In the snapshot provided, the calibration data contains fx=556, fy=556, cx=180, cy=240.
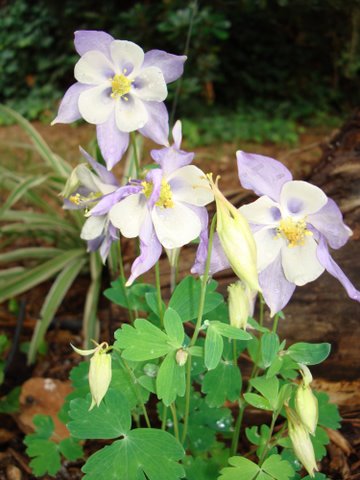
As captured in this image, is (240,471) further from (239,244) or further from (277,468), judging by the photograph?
(239,244)

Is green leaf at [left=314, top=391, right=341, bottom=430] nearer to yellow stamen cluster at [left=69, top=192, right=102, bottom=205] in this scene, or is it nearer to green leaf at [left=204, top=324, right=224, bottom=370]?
green leaf at [left=204, top=324, right=224, bottom=370]

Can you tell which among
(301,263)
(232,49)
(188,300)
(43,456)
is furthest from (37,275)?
(232,49)

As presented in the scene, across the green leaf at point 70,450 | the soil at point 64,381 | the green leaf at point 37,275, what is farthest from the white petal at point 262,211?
the green leaf at point 37,275

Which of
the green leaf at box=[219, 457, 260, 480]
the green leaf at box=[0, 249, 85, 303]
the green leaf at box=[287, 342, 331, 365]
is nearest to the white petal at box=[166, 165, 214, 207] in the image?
the green leaf at box=[287, 342, 331, 365]

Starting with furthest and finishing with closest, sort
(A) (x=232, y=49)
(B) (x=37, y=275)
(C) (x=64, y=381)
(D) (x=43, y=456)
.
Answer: (A) (x=232, y=49)
(B) (x=37, y=275)
(C) (x=64, y=381)
(D) (x=43, y=456)

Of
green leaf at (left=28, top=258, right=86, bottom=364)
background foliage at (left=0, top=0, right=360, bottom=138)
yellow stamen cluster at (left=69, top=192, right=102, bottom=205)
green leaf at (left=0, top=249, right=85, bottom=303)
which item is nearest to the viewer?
yellow stamen cluster at (left=69, top=192, right=102, bottom=205)

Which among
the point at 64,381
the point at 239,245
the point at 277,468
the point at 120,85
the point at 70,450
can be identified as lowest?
the point at 64,381
